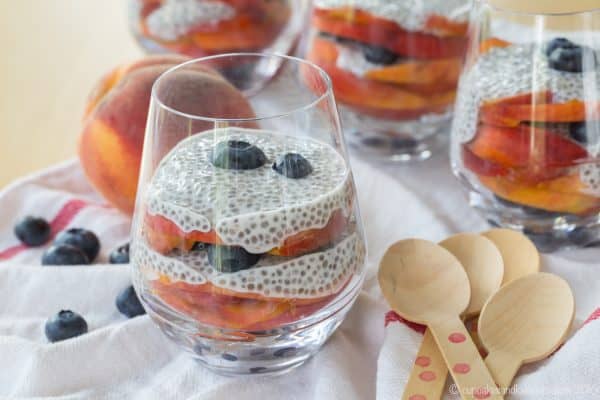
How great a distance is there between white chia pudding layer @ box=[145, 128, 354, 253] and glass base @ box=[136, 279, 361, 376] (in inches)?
2.5

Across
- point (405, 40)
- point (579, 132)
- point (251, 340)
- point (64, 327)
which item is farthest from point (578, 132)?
point (64, 327)

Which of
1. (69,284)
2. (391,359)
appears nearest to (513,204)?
(391,359)

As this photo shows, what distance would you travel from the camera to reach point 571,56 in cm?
74

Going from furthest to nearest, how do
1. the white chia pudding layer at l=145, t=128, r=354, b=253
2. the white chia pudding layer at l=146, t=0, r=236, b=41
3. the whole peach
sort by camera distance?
1. the white chia pudding layer at l=146, t=0, r=236, b=41
2. the whole peach
3. the white chia pudding layer at l=145, t=128, r=354, b=253

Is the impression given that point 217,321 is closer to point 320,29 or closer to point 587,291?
point 587,291

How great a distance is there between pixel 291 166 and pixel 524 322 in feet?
0.67

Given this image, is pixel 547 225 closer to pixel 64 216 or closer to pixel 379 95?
pixel 379 95

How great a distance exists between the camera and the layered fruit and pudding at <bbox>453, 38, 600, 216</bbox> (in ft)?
2.40

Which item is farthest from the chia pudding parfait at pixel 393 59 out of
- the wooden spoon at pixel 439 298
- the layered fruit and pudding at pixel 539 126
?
the wooden spoon at pixel 439 298

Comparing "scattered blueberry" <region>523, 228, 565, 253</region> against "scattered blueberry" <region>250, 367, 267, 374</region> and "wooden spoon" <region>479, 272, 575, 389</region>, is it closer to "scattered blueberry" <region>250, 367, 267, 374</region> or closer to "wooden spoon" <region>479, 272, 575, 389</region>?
"wooden spoon" <region>479, 272, 575, 389</region>

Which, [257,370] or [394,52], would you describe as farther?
[394,52]

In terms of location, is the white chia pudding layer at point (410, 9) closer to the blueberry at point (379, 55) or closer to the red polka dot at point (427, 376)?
the blueberry at point (379, 55)

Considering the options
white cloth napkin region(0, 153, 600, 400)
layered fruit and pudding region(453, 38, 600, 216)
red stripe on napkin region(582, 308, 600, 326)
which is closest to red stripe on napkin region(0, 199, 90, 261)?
white cloth napkin region(0, 153, 600, 400)

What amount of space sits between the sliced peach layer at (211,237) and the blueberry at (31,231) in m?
0.26
